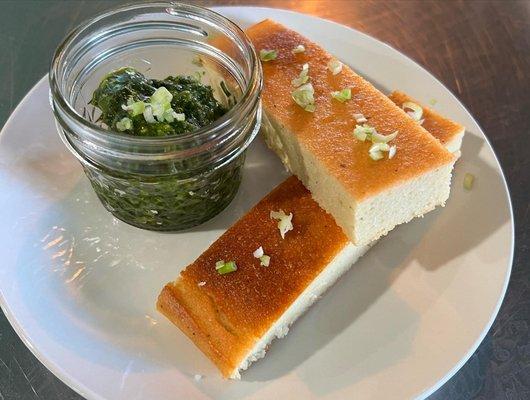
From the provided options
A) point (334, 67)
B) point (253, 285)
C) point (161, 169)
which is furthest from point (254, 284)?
point (334, 67)

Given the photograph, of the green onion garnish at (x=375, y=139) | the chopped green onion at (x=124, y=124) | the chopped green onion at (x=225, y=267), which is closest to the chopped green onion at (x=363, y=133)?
the green onion garnish at (x=375, y=139)

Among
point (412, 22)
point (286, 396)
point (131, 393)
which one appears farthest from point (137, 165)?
point (412, 22)

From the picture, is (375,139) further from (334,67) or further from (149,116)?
(149,116)

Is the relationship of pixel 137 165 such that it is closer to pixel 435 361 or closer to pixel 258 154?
pixel 258 154

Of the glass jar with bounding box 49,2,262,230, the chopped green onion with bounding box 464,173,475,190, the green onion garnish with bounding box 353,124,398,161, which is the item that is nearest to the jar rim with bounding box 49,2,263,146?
the glass jar with bounding box 49,2,262,230

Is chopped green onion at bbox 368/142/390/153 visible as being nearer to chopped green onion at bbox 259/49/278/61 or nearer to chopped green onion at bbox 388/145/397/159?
chopped green onion at bbox 388/145/397/159
